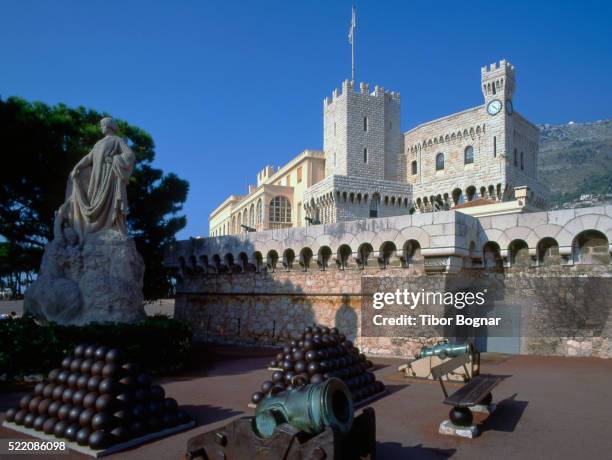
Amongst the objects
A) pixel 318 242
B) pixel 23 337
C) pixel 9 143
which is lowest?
pixel 23 337

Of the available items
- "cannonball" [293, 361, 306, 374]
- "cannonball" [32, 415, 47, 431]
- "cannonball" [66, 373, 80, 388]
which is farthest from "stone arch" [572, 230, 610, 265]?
"cannonball" [32, 415, 47, 431]

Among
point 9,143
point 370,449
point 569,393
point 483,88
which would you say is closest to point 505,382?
point 569,393

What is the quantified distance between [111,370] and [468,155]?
145ft

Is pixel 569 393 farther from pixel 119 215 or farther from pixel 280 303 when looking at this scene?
pixel 119 215

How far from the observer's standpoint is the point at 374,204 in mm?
42844

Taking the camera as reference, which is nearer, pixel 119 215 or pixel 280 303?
pixel 119 215

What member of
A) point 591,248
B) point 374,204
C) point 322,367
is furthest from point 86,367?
point 374,204

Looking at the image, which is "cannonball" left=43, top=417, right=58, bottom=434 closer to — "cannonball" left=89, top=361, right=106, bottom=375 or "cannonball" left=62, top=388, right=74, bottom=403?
"cannonball" left=62, top=388, right=74, bottom=403

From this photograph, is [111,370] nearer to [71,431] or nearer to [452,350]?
[71,431]

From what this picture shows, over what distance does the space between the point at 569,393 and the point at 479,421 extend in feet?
7.60

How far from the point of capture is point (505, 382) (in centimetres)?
834

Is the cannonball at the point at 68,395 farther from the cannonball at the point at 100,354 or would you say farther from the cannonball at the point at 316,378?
the cannonball at the point at 316,378

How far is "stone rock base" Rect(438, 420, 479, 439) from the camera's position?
545 centimetres

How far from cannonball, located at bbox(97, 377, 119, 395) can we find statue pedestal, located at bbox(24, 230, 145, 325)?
460 centimetres
